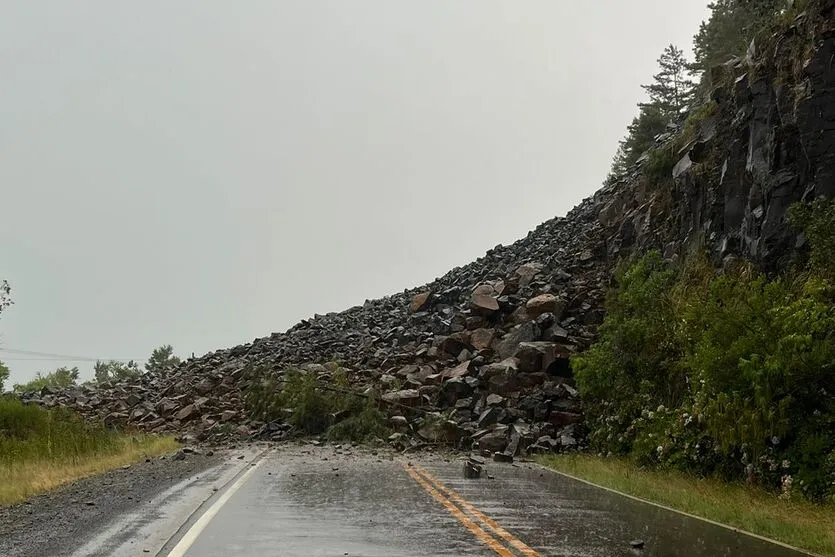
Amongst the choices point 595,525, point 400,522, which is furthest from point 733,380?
point 400,522

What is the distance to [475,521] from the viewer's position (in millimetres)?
10867

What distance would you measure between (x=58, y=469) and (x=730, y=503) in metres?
14.8

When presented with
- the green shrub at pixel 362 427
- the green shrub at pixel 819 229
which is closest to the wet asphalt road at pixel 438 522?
the green shrub at pixel 819 229

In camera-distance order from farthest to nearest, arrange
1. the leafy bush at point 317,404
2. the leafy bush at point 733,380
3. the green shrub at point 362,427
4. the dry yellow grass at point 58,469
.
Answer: the leafy bush at point 317,404
the green shrub at point 362,427
the dry yellow grass at point 58,469
the leafy bush at point 733,380

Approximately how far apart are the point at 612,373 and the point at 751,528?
12721 mm

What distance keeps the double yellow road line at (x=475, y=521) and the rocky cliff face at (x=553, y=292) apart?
996cm

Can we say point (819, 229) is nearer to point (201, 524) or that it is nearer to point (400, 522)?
point (400, 522)

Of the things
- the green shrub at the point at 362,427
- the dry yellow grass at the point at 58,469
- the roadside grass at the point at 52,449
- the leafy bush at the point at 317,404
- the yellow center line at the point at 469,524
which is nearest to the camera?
the yellow center line at the point at 469,524

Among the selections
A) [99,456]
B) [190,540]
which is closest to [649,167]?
[99,456]

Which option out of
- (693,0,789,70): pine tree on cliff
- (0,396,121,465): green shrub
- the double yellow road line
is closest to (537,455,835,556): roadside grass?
the double yellow road line

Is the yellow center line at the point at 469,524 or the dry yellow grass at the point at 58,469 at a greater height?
the dry yellow grass at the point at 58,469

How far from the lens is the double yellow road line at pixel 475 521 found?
881 cm

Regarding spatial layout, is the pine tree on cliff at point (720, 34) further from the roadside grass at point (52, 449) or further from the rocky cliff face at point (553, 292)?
the roadside grass at point (52, 449)

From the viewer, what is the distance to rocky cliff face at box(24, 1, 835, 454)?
2047cm
